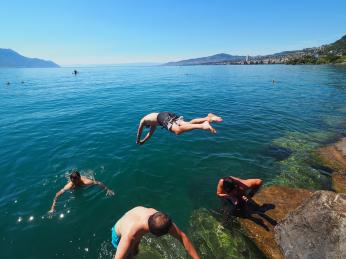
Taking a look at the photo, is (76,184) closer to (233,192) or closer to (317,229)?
(233,192)

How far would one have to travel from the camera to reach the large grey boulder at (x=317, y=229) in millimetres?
5887

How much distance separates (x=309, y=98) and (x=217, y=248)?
29533mm

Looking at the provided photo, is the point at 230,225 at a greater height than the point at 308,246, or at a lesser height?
lesser

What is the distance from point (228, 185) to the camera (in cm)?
875

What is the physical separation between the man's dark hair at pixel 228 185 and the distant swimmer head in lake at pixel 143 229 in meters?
3.84

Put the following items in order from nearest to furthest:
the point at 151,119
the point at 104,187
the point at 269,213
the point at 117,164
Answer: the point at 269,213
the point at 151,119
the point at 104,187
the point at 117,164

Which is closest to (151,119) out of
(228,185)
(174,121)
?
(174,121)

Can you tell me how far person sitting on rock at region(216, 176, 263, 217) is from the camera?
346 inches

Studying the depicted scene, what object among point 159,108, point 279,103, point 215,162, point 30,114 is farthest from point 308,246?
point 30,114

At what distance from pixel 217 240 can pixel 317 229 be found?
308 cm

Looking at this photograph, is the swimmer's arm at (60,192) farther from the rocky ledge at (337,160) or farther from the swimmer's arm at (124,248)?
the rocky ledge at (337,160)

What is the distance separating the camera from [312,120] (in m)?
20.4

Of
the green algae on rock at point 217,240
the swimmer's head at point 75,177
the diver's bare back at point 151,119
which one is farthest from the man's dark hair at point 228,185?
the swimmer's head at point 75,177

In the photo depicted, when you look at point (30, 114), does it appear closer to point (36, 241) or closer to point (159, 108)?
point (159, 108)
